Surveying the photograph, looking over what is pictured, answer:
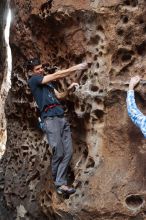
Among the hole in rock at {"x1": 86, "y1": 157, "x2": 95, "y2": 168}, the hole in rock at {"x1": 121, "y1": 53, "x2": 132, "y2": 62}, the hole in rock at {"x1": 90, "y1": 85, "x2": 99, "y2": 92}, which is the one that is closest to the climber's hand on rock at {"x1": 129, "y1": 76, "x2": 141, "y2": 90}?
the hole in rock at {"x1": 121, "y1": 53, "x2": 132, "y2": 62}

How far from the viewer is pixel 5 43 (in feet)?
35.2

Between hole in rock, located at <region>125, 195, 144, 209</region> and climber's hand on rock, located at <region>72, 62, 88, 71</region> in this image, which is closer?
hole in rock, located at <region>125, 195, 144, 209</region>

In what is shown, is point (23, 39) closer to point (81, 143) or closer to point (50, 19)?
point (50, 19)

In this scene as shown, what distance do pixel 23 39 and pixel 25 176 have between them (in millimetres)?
2046

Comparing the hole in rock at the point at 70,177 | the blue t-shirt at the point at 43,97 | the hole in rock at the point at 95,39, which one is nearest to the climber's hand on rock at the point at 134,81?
the hole in rock at the point at 95,39

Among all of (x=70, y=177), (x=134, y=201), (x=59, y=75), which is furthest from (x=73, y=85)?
(x=134, y=201)

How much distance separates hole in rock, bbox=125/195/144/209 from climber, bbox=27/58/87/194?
657 mm

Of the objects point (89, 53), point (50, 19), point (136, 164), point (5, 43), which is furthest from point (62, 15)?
point (5, 43)

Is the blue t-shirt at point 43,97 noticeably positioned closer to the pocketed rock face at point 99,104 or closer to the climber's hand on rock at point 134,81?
the pocketed rock face at point 99,104

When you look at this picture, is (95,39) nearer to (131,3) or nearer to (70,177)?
(131,3)

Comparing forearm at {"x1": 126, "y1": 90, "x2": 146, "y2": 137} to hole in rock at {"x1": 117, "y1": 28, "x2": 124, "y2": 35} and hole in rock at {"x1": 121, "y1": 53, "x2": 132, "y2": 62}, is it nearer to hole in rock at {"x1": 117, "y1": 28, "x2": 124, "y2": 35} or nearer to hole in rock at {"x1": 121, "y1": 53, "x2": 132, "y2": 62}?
hole in rock at {"x1": 121, "y1": 53, "x2": 132, "y2": 62}

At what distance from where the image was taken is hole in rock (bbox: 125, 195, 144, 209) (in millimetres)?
5121

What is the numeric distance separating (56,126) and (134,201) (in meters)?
1.23

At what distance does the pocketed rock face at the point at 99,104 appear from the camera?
522 centimetres
